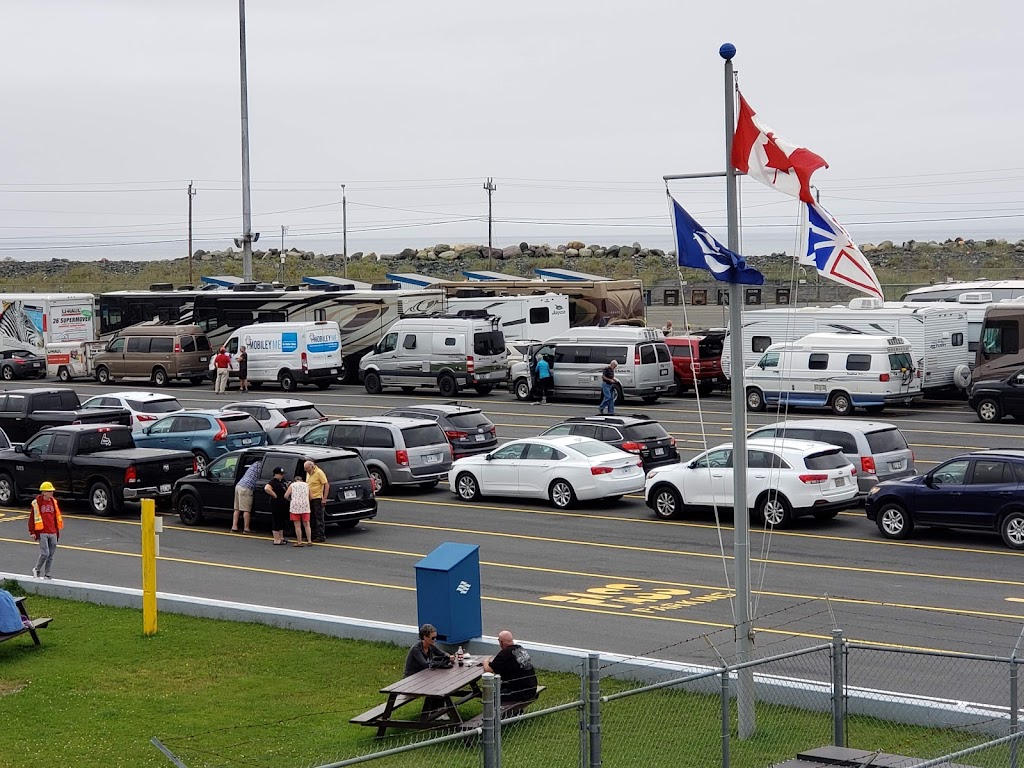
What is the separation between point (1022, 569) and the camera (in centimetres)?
2016

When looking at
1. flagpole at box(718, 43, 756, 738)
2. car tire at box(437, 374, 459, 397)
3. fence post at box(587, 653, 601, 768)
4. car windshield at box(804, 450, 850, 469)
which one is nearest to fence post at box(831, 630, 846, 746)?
flagpole at box(718, 43, 756, 738)

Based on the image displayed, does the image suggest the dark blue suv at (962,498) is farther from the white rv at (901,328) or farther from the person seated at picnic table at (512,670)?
the white rv at (901,328)

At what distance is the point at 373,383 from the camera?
1875 inches

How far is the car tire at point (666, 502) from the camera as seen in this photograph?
25.2 meters

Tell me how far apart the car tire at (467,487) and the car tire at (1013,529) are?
33.7ft

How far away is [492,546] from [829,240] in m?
12.2

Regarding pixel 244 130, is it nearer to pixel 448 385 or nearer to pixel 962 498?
pixel 448 385

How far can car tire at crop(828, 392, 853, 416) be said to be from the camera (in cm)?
3919

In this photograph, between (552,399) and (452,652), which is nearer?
(452,652)

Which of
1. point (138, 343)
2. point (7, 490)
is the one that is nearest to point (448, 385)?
point (138, 343)

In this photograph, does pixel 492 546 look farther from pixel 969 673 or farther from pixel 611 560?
pixel 969 673

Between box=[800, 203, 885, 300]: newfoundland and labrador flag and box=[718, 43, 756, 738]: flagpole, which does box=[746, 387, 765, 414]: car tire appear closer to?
box=[718, 43, 756, 738]: flagpole

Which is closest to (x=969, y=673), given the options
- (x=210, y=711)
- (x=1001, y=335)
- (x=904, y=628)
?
(x=904, y=628)

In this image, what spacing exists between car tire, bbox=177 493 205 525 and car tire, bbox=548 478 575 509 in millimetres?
6492
